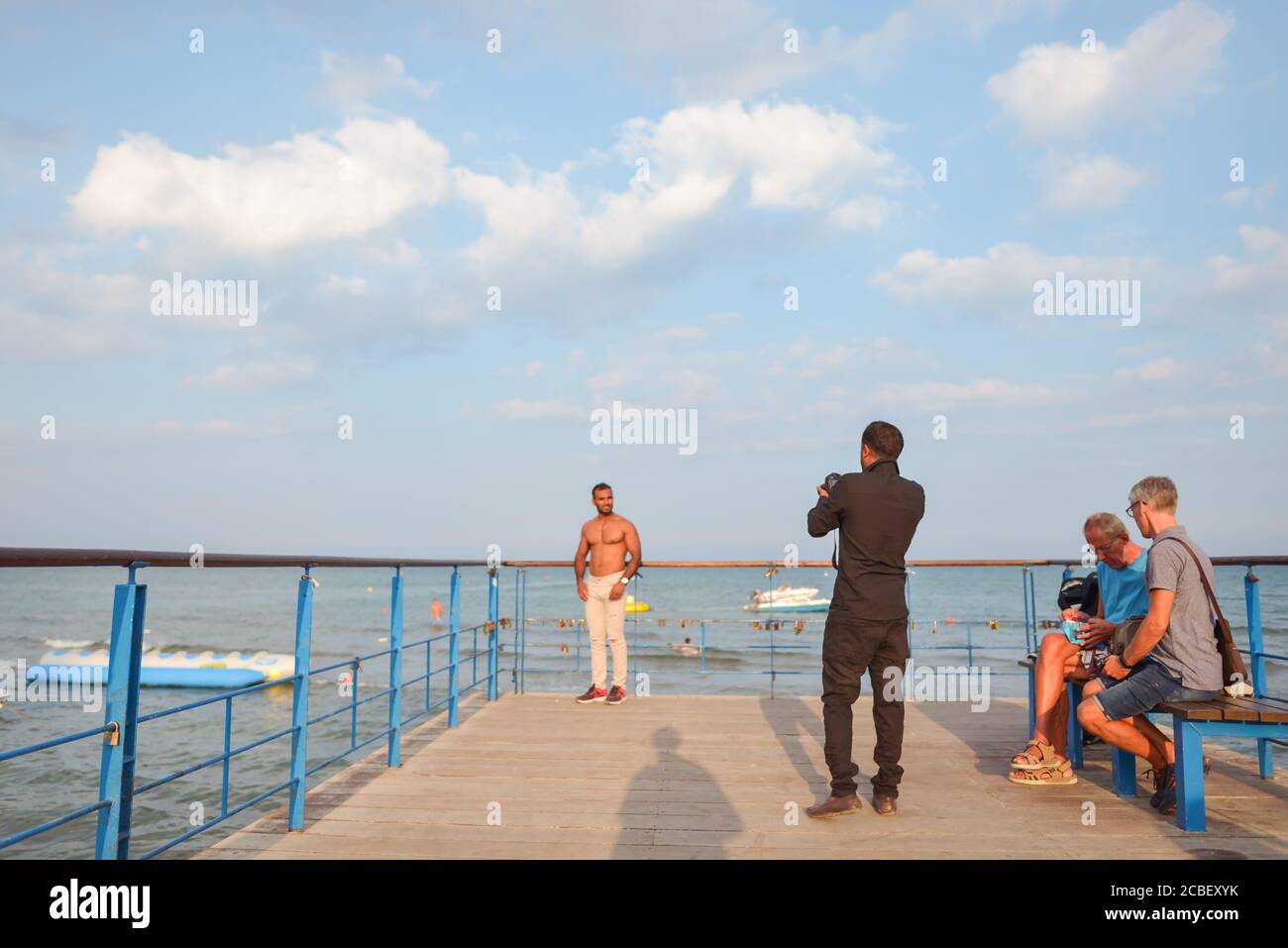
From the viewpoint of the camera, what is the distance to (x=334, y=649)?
998 inches

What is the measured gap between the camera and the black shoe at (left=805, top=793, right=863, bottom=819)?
3.80 m

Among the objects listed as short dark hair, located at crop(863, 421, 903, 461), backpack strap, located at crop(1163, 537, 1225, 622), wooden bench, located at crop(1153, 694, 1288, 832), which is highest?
short dark hair, located at crop(863, 421, 903, 461)

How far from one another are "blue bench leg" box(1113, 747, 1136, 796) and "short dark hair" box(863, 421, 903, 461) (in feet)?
5.86

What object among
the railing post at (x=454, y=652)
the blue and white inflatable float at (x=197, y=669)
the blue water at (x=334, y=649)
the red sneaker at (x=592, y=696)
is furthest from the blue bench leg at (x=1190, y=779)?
the blue and white inflatable float at (x=197, y=669)

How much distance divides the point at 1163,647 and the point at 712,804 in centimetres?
206

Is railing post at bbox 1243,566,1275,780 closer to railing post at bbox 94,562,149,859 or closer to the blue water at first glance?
the blue water

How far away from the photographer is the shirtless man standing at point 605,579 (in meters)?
6.94

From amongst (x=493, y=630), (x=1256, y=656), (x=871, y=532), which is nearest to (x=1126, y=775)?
(x=1256, y=656)

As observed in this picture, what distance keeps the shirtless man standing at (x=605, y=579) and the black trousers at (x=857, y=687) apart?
314 cm

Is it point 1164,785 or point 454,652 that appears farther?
point 454,652

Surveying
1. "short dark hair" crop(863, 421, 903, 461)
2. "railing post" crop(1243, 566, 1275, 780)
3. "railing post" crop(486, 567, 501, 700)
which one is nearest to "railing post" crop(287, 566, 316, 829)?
"short dark hair" crop(863, 421, 903, 461)

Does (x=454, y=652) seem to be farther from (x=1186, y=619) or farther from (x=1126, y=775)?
(x=1186, y=619)
